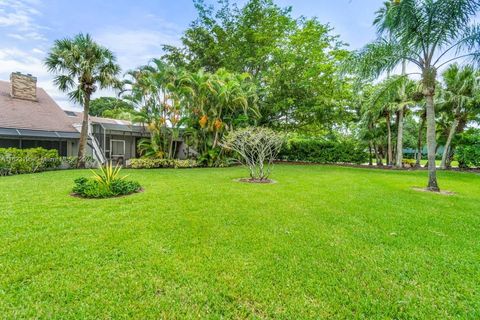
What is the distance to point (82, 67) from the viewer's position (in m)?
13.9

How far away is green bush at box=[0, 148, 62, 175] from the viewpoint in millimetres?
11657

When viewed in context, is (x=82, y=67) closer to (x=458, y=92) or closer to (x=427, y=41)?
(x=427, y=41)

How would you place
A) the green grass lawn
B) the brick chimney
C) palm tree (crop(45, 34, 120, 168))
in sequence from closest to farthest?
the green grass lawn
palm tree (crop(45, 34, 120, 168))
the brick chimney

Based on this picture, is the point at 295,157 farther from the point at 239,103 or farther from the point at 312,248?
the point at 312,248

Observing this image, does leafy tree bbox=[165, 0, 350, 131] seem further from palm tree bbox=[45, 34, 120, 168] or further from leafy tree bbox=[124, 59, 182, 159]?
palm tree bbox=[45, 34, 120, 168]

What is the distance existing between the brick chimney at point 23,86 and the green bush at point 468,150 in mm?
30212

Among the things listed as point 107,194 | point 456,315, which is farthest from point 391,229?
point 107,194

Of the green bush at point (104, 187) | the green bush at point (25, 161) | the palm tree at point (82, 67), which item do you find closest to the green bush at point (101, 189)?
the green bush at point (104, 187)

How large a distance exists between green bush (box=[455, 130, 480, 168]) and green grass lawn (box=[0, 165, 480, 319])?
41.8 ft

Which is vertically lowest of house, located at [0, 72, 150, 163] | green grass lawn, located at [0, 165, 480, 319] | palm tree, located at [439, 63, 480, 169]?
green grass lawn, located at [0, 165, 480, 319]

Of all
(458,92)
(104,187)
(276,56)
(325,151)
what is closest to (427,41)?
(458,92)

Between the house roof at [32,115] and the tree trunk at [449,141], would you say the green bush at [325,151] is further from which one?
the house roof at [32,115]

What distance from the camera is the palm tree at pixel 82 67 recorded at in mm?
13727

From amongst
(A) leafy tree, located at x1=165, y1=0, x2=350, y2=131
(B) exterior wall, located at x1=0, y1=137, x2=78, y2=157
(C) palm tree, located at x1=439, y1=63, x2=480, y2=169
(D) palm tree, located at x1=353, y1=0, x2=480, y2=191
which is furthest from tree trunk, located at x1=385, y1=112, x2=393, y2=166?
(B) exterior wall, located at x1=0, y1=137, x2=78, y2=157
